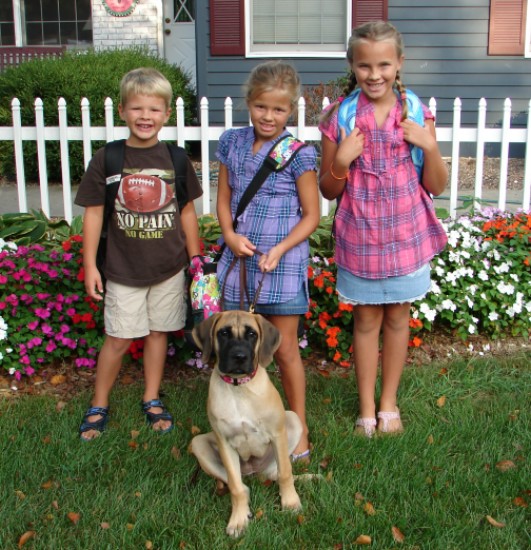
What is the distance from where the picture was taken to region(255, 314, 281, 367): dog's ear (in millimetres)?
2846

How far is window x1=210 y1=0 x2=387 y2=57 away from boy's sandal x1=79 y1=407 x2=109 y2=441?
7.98 metres

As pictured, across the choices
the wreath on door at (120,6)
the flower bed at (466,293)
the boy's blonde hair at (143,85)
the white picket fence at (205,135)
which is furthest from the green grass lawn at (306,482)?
the wreath on door at (120,6)

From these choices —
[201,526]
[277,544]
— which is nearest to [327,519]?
[277,544]

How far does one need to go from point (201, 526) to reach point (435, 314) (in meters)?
2.51

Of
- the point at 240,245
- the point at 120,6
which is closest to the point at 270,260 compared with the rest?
the point at 240,245

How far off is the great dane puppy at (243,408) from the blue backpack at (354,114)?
1.09m

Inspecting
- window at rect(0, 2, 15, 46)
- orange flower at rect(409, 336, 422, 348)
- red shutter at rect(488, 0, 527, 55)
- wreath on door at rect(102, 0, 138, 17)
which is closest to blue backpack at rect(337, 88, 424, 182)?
orange flower at rect(409, 336, 422, 348)

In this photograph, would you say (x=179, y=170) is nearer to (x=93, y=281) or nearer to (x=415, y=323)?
(x=93, y=281)

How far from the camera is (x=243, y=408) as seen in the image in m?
2.86

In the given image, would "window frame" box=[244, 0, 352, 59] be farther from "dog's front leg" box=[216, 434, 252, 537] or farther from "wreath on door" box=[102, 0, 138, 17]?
"dog's front leg" box=[216, 434, 252, 537]

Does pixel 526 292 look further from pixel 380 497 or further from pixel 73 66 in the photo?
pixel 73 66

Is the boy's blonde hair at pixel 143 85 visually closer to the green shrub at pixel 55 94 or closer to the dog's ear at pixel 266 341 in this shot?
the dog's ear at pixel 266 341

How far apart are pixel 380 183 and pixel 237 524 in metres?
1.69

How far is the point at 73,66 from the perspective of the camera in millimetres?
10320
